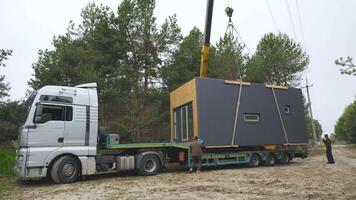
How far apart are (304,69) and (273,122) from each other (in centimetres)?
1760

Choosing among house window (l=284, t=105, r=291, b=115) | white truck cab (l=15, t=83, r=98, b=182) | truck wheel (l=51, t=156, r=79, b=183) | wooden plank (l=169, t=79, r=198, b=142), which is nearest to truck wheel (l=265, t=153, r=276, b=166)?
house window (l=284, t=105, r=291, b=115)

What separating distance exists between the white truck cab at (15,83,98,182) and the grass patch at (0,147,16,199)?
593mm

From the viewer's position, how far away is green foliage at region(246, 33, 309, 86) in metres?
28.7

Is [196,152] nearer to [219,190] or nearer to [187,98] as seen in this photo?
[187,98]

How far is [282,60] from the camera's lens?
28.6 m

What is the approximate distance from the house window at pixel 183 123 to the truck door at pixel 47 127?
18.4 feet

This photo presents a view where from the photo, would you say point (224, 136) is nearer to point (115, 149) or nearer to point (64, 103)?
point (115, 149)

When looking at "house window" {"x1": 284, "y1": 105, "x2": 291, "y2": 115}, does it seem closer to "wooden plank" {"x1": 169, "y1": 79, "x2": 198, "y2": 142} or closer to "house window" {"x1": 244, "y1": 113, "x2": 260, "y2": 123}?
"house window" {"x1": 244, "y1": 113, "x2": 260, "y2": 123}

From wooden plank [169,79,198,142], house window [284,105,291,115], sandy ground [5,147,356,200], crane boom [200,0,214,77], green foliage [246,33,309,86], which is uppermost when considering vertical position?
green foliage [246,33,309,86]

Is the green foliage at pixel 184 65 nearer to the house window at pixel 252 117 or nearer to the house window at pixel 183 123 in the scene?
the house window at pixel 183 123

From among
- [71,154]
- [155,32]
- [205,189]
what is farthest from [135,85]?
[205,189]

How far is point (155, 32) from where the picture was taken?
21281mm

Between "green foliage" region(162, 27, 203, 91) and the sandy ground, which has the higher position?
"green foliage" region(162, 27, 203, 91)

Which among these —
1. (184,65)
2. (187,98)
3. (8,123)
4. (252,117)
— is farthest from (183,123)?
(8,123)
